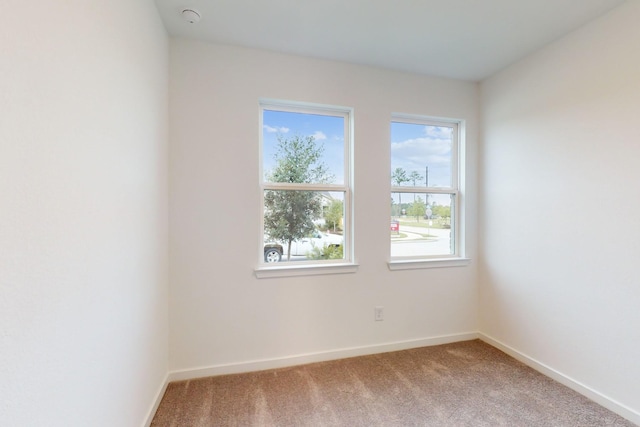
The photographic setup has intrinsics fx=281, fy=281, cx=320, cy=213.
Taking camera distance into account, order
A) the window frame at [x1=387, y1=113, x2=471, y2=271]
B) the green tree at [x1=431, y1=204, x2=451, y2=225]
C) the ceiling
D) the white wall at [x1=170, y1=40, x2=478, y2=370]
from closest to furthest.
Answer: the ceiling, the white wall at [x1=170, y1=40, x2=478, y2=370], the window frame at [x1=387, y1=113, x2=471, y2=271], the green tree at [x1=431, y1=204, x2=451, y2=225]

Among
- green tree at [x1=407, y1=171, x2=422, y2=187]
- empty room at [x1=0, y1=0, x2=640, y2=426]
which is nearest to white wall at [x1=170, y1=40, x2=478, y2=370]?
empty room at [x1=0, y1=0, x2=640, y2=426]

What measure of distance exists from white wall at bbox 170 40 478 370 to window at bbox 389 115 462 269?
166 millimetres

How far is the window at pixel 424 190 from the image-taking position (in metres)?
2.71

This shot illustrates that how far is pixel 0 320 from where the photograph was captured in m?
0.64

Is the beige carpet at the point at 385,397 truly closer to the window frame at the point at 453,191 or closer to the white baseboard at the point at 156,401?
the white baseboard at the point at 156,401

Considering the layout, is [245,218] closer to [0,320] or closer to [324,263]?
[324,263]

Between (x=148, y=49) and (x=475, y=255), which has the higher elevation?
(x=148, y=49)

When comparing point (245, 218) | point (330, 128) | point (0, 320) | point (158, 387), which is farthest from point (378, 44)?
point (158, 387)

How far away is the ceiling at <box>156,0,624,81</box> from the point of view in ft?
5.82

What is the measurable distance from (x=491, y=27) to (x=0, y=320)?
2.82 m

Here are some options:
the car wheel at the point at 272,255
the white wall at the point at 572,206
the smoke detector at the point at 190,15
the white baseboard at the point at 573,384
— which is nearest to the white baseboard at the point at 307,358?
the white baseboard at the point at 573,384

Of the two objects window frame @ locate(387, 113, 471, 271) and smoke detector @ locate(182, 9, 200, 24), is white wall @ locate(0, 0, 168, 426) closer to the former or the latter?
smoke detector @ locate(182, 9, 200, 24)

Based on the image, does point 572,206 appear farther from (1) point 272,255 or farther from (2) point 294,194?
(1) point 272,255

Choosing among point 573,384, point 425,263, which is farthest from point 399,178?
point 573,384
